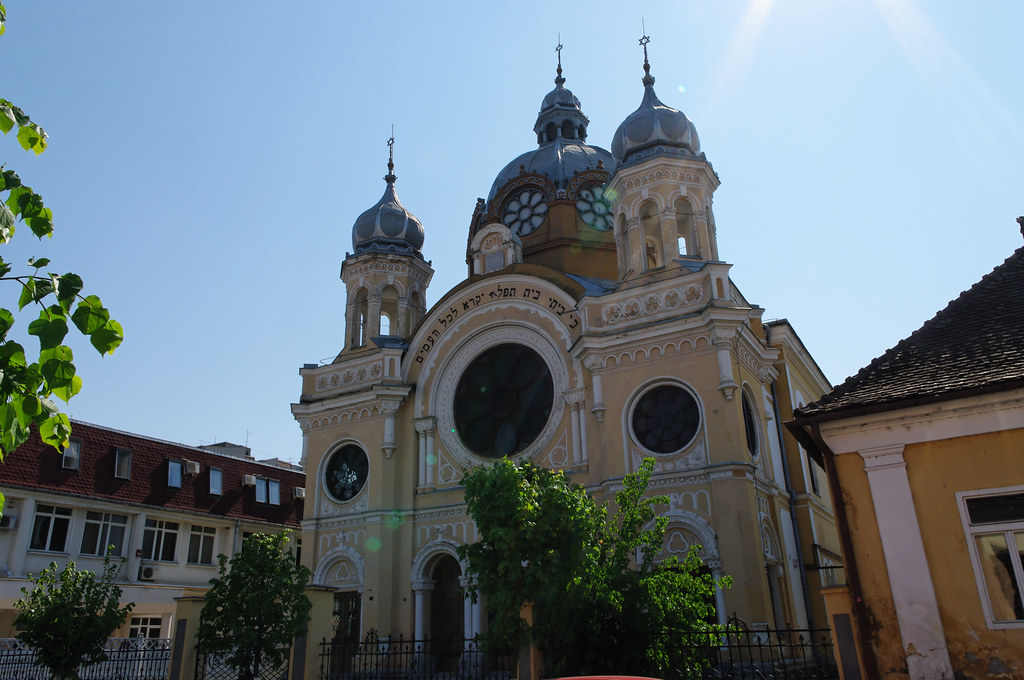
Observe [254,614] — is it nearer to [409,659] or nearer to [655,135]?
[409,659]

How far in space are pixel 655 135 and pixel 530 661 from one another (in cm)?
1551

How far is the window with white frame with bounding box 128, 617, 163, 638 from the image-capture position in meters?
27.1

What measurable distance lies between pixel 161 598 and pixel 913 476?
25509mm

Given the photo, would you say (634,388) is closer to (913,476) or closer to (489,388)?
(489,388)

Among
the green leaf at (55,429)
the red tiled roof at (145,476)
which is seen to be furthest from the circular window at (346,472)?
the green leaf at (55,429)

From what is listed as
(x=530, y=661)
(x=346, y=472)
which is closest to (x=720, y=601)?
(x=530, y=661)

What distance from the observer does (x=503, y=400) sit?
895 inches

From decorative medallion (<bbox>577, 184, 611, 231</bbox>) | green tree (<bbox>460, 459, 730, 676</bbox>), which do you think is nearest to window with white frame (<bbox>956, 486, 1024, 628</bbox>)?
green tree (<bbox>460, 459, 730, 676</bbox>)

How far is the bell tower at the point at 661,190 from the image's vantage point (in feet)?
70.2

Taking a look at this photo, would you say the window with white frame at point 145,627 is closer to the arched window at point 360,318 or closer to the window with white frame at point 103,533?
the window with white frame at point 103,533

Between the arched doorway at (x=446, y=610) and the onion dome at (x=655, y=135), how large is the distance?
40.5ft

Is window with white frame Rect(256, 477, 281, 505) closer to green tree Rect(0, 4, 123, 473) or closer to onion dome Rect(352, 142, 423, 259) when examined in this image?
onion dome Rect(352, 142, 423, 259)

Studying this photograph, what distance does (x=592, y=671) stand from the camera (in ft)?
37.4

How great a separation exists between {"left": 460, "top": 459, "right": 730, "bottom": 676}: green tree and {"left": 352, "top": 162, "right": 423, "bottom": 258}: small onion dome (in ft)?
54.2
